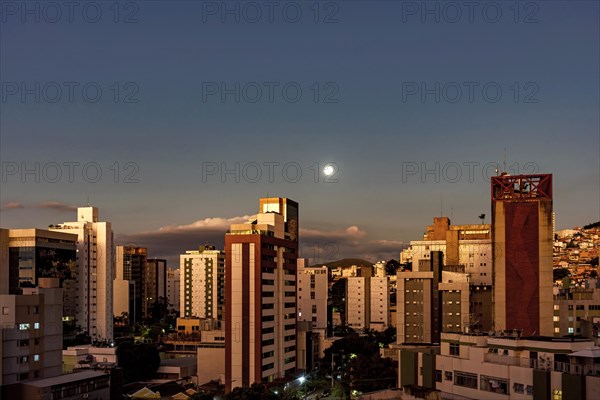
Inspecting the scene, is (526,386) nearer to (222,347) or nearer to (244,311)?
(244,311)

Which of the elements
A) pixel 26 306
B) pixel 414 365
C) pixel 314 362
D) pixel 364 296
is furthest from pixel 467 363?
pixel 364 296

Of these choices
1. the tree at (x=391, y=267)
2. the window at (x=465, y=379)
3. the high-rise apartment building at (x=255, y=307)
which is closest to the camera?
the window at (x=465, y=379)

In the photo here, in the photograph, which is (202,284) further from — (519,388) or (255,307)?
(519,388)

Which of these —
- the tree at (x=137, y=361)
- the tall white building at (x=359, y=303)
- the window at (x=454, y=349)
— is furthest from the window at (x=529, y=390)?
the tall white building at (x=359, y=303)


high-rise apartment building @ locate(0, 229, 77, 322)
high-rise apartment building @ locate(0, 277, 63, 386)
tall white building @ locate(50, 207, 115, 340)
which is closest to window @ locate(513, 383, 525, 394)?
high-rise apartment building @ locate(0, 277, 63, 386)

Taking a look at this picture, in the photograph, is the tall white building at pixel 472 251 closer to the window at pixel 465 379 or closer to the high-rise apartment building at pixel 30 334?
the window at pixel 465 379
